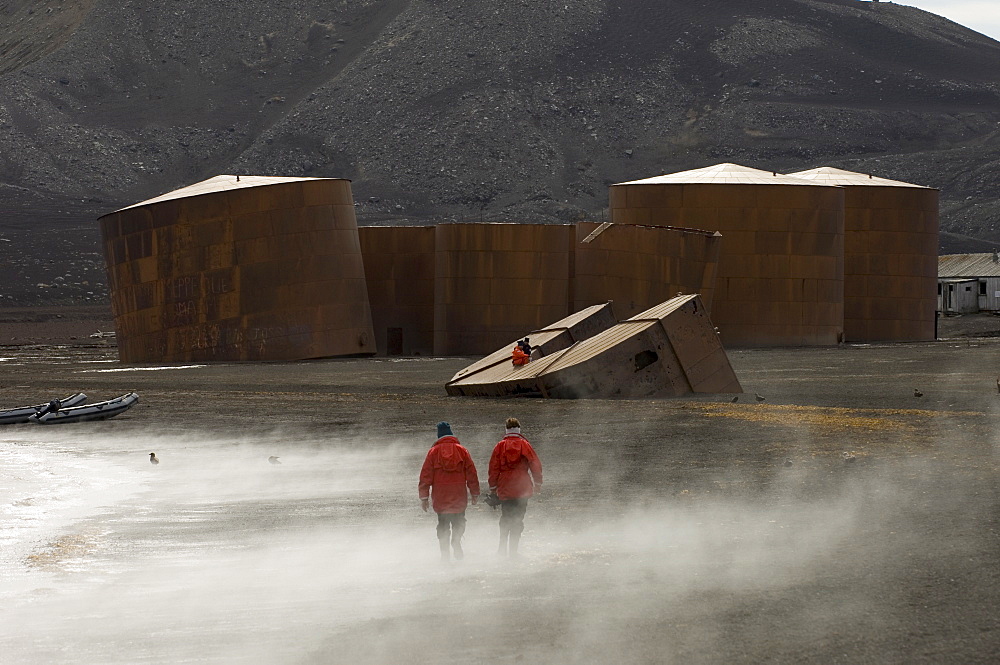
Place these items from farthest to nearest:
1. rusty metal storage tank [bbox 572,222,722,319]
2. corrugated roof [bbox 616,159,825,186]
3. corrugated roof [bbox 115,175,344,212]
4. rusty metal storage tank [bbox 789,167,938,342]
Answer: rusty metal storage tank [bbox 789,167,938,342] → corrugated roof [bbox 616,159,825,186] → corrugated roof [bbox 115,175,344,212] → rusty metal storage tank [bbox 572,222,722,319]

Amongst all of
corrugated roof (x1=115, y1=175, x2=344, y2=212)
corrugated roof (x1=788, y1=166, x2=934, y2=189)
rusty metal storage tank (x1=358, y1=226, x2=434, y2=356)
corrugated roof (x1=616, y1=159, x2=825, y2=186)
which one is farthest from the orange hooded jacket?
corrugated roof (x1=788, y1=166, x2=934, y2=189)

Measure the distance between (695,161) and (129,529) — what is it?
131633mm

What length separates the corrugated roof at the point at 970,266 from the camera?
7956 cm

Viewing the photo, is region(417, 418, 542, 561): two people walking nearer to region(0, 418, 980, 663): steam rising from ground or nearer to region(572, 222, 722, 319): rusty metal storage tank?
region(0, 418, 980, 663): steam rising from ground

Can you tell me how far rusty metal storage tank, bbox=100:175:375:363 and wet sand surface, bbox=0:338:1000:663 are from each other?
18392 mm

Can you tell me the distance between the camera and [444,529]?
452 inches

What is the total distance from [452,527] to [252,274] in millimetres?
31600

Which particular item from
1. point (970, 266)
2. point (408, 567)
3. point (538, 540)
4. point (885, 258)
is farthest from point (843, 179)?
point (408, 567)

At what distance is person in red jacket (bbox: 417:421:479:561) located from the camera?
1133 centimetres

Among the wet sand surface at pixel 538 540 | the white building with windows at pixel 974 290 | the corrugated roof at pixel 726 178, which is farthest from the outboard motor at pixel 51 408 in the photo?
the white building with windows at pixel 974 290

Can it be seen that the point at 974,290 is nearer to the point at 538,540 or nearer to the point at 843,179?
the point at 843,179

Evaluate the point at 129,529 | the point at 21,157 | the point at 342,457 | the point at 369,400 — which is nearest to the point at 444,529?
the point at 129,529

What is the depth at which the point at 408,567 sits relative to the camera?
449 inches

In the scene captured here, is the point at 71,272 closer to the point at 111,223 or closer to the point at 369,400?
the point at 111,223
